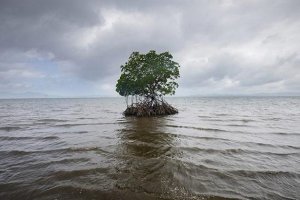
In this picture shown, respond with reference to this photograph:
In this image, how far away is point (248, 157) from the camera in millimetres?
10625

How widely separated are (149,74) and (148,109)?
560 cm

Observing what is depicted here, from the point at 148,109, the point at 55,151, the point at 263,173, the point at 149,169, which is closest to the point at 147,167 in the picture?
the point at 149,169

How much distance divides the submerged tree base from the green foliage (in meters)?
1.72

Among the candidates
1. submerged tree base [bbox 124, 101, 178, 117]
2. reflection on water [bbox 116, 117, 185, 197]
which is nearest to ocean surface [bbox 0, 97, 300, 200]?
reflection on water [bbox 116, 117, 185, 197]

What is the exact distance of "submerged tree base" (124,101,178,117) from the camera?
1245 inches

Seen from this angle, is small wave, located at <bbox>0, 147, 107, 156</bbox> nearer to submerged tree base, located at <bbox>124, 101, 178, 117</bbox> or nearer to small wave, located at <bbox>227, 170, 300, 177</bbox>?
small wave, located at <bbox>227, 170, 300, 177</bbox>

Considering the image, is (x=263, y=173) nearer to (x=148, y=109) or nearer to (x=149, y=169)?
(x=149, y=169)

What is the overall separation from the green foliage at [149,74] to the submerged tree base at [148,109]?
172 cm

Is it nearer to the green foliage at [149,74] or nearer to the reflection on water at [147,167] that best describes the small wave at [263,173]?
the reflection on water at [147,167]

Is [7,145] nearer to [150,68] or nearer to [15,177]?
[15,177]

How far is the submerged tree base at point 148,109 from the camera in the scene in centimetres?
3162

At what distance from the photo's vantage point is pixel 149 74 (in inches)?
1257

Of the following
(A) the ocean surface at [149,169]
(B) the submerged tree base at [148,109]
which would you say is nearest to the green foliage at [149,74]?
(B) the submerged tree base at [148,109]

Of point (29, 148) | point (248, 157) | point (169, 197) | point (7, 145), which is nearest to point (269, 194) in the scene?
point (169, 197)
